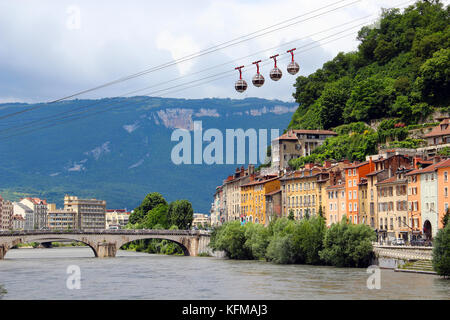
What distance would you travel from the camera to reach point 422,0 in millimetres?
143500

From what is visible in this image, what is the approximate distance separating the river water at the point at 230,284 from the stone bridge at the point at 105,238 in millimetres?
35974

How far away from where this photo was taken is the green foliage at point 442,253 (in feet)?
184

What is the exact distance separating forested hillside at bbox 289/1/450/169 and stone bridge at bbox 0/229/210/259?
80.4 ft

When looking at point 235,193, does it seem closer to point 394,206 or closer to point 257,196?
point 257,196

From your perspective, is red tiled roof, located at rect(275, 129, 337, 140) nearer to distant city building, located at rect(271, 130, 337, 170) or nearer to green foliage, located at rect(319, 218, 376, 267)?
distant city building, located at rect(271, 130, 337, 170)

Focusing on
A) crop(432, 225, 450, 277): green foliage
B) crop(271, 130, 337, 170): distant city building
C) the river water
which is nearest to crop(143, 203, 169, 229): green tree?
crop(271, 130, 337, 170): distant city building

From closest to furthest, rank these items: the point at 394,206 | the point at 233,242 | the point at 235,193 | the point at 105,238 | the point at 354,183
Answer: the point at 394,206, the point at 354,183, the point at 233,242, the point at 105,238, the point at 235,193

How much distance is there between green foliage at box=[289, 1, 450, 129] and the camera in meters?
111

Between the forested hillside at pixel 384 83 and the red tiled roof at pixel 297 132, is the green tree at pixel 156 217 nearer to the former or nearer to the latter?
the forested hillside at pixel 384 83

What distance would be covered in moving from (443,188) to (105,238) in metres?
61.8

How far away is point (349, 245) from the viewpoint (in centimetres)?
7106

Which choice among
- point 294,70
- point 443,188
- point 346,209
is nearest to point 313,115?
point 346,209

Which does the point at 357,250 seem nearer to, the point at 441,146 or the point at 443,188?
the point at 443,188

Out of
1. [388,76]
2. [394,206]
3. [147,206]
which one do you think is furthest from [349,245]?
[147,206]
